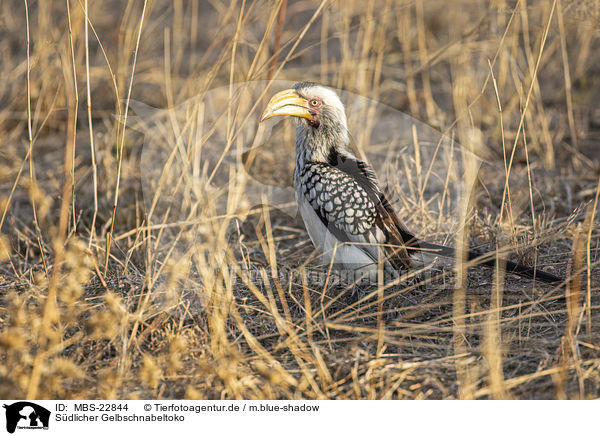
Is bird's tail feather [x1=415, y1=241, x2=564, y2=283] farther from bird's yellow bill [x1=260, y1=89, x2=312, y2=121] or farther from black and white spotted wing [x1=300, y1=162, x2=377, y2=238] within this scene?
bird's yellow bill [x1=260, y1=89, x2=312, y2=121]

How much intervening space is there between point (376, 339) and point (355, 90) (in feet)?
5.48

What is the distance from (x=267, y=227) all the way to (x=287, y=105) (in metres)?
0.47

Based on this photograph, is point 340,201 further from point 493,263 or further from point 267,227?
point 493,263

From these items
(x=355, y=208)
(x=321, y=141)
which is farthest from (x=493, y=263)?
(x=321, y=141)

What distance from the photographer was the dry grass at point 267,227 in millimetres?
1643

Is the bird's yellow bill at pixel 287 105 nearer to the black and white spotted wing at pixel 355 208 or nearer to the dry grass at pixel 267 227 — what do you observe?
the dry grass at pixel 267 227

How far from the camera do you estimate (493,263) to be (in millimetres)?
2068
